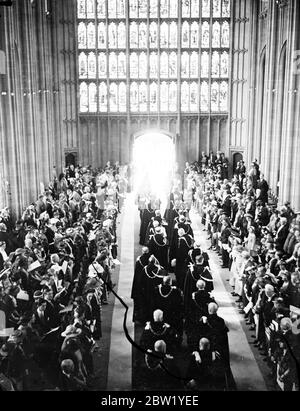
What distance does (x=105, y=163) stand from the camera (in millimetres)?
35531

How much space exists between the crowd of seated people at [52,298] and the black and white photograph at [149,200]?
0.14 feet

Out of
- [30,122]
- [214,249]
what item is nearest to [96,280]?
[214,249]

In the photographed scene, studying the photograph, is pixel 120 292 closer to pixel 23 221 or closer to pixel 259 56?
pixel 23 221

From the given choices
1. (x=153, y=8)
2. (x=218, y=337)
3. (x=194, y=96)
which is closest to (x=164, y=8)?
(x=153, y=8)

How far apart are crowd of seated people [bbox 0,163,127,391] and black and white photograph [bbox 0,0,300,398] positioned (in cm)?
4

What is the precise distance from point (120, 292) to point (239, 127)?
2178 cm

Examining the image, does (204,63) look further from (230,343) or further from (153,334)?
(153,334)

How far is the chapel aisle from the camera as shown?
35.2ft

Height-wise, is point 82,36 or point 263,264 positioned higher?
point 82,36

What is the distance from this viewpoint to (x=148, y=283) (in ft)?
44.5

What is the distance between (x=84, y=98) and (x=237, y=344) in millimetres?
25644

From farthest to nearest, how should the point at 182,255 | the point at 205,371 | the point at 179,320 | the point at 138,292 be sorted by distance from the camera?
the point at 182,255
the point at 138,292
the point at 179,320
the point at 205,371

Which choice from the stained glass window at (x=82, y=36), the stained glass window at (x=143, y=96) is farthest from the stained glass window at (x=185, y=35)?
the stained glass window at (x=82, y=36)

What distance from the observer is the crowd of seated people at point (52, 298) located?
9562mm
